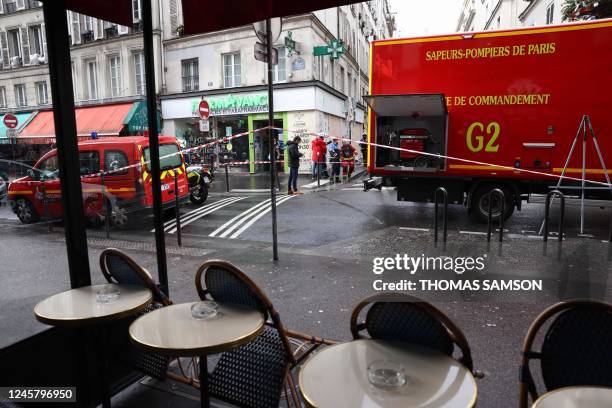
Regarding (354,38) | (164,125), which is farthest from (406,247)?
(164,125)

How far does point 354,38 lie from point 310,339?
1763cm

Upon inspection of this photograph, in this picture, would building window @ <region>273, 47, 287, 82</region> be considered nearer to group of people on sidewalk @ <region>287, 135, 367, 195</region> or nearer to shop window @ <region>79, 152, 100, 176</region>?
group of people on sidewalk @ <region>287, 135, 367, 195</region>

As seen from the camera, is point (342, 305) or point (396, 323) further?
point (342, 305)

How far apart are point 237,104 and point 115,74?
15.1 meters

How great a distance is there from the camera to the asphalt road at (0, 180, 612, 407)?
381 cm

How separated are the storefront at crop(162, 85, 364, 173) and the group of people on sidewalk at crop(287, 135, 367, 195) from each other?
3.20 metres

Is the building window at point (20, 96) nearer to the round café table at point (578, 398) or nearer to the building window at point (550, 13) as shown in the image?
the round café table at point (578, 398)

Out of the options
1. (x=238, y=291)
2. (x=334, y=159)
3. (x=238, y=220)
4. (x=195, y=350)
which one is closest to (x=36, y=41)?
(x=238, y=291)

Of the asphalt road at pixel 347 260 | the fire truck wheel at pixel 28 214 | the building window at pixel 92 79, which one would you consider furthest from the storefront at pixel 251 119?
the building window at pixel 92 79

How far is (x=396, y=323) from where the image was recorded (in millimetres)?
2006

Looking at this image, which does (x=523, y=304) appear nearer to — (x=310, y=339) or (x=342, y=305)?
(x=342, y=305)

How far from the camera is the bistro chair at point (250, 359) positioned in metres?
2.39

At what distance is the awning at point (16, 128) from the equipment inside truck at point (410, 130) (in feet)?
19.5

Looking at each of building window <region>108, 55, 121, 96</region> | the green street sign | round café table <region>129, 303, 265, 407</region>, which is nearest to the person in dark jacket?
the green street sign
